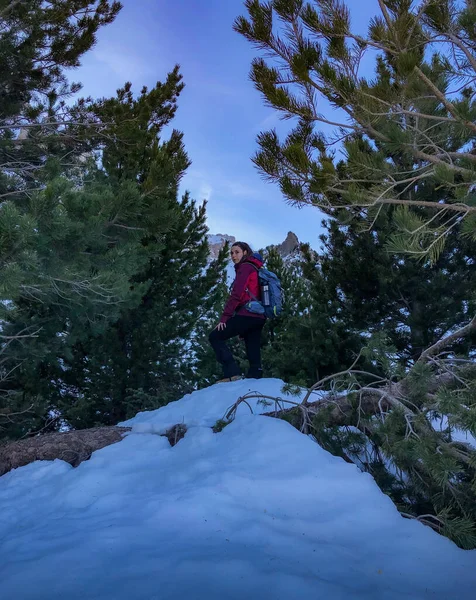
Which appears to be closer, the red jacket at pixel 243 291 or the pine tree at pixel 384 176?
the pine tree at pixel 384 176

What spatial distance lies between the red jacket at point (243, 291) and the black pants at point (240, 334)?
68 millimetres

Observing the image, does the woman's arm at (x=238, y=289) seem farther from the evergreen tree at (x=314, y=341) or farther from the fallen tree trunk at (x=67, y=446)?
the evergreen tree at (x=314, y=341)

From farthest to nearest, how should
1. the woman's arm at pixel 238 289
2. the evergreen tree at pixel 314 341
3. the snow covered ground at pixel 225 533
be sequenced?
the evergreen tree at pixel 314 341, the woman's arm at pixel 238 289, the snow covered ground at pixel 225 533

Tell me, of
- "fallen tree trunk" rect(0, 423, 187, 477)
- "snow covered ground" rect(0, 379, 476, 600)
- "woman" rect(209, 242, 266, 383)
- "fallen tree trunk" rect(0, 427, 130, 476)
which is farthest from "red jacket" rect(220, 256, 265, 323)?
"snow covered ground" rect(0, 379, 476, 600)

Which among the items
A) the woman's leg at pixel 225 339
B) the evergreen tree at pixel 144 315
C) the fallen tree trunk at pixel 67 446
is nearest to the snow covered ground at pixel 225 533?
the fallen tree trunk at pixel 67 446

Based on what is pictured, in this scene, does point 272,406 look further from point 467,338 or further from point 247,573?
point 467,338

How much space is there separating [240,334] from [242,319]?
249 mm

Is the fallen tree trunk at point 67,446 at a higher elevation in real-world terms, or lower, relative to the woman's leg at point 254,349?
lower

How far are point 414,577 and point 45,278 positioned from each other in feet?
15.2

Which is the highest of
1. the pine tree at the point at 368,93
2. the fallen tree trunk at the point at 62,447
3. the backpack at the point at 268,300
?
the pine tree at the point at 368,93

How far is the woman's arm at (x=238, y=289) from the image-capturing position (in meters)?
4.91

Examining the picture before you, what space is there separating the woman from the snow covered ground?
1828 millimetres

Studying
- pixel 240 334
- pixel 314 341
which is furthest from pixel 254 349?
pixel 314 341

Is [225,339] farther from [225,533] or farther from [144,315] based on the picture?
[225,533]
